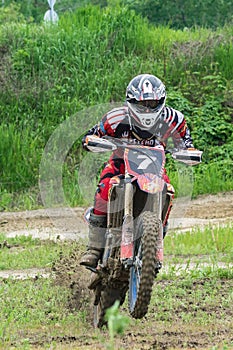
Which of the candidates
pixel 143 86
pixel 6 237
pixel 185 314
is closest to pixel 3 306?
pixel 185 314

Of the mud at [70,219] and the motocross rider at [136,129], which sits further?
the mud at [70,219]

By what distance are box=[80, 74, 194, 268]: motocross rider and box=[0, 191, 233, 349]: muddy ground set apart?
77 cm

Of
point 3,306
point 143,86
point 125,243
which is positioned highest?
point 143,86

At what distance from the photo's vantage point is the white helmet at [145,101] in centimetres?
648

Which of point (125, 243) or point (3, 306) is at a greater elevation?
point (125, 243)

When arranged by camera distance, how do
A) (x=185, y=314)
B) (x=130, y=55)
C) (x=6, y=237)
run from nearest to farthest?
(x=185, y=314) → (x=6, y=237) → (x=130, y=55)

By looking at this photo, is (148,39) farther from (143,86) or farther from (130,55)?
(143,86)

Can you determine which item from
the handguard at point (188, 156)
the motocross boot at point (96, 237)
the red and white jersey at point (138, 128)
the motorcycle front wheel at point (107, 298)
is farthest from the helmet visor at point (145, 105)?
the motorcycle front wheel at point (107, 298)

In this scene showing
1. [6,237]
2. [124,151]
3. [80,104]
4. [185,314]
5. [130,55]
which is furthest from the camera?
[130,55]

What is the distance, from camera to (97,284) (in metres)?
6.81

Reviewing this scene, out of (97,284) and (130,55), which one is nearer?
(97,284)

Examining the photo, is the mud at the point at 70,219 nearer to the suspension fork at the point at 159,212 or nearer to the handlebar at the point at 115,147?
the handlebar at the point at 115,147

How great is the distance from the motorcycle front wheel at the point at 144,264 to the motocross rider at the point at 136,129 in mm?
407

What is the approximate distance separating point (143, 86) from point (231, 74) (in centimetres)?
1155
